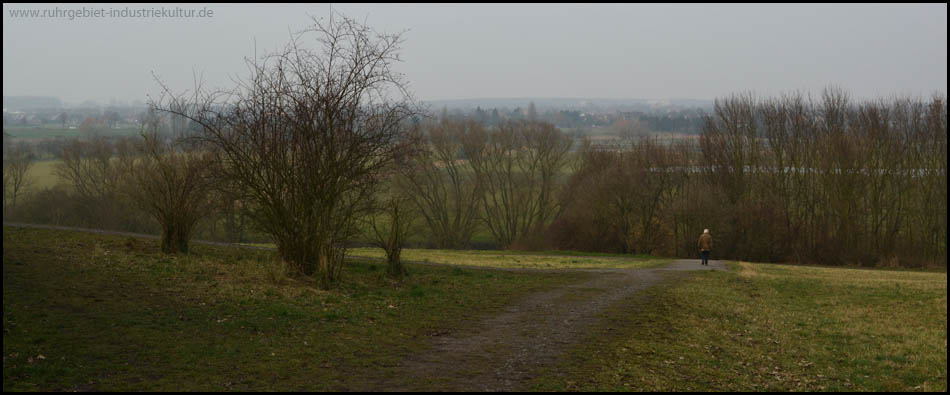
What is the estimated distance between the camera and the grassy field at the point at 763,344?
9.33 m

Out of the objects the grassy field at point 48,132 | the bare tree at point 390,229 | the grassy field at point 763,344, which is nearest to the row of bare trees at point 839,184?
the grassy field at point 763,344

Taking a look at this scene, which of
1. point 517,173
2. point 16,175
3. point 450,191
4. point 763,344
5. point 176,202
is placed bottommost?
point 763,344

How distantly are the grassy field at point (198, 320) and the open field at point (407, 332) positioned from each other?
0.04 metres

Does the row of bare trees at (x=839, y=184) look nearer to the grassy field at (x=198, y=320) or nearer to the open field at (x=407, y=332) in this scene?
the open field at (x=407, y=332)

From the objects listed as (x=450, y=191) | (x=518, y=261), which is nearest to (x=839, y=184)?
(x=518, y=261)

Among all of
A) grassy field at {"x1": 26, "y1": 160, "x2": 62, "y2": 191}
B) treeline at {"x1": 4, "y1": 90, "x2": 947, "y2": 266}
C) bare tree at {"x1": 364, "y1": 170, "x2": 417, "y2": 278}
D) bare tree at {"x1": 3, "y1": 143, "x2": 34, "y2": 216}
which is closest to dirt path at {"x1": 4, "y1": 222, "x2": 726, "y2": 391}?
bare tree at {"x1": 364, "y1": 170, "x2": 417, "y2": 278}

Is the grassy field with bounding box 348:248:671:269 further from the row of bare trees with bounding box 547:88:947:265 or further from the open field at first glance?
the row of bare trees with bounding box 547:88:947:265

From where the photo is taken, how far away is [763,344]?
487 inches

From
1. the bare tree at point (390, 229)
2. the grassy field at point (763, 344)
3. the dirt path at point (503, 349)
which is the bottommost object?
the grassy field at point (763, 344)

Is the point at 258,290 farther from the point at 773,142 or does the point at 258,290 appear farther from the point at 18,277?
the point at 773,142

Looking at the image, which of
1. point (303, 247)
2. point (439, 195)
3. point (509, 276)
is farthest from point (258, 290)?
point (439, 195)

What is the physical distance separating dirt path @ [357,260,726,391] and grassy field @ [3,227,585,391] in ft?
1.25

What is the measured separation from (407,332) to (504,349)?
174 cm

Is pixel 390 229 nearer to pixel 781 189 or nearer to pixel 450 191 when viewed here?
pixel 781 189
